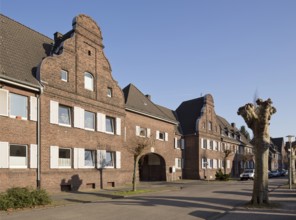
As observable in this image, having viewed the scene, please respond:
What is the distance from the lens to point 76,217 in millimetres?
12781

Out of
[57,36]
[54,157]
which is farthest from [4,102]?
[57,36]

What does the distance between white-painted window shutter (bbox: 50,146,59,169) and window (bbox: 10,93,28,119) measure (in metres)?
2.88

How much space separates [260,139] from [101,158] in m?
14.1

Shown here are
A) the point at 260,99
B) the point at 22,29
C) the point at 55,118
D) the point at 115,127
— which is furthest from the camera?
the point at 115,127

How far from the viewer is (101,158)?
88.9ft

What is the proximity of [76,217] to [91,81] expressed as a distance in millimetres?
15415

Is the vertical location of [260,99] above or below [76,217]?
above

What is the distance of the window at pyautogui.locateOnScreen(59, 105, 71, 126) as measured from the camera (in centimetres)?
2353

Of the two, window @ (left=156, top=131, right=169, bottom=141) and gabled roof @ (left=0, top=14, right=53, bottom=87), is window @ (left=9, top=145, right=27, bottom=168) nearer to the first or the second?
gabled roof @ (left=0, top=14, right=53, bottom=87)

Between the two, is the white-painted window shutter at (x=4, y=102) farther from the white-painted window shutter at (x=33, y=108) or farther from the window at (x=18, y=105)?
the white-painted window shutter at (x=33, y=108)

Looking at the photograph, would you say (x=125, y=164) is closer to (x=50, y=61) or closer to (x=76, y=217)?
(x=50, y=61)

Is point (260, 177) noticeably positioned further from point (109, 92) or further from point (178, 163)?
point (178, 163)

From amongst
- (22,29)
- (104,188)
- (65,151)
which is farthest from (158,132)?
(22,29)

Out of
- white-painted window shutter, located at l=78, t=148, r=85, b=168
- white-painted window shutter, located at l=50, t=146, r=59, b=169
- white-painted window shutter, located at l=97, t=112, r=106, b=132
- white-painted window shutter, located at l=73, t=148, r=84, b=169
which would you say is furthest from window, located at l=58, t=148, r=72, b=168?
white-painted window shutter, located at l=97, t=112, r=106, b=132
